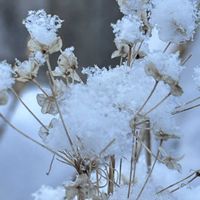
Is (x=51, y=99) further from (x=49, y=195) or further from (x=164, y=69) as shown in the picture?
(x=49, y=195)

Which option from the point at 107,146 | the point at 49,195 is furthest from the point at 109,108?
the point at 49,195

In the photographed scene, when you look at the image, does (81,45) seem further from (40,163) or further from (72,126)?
(72,126)

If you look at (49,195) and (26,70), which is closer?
(26,70)

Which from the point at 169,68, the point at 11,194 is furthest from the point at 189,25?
the point at 11,194

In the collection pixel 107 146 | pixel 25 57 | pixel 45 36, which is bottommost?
pixel 107 146

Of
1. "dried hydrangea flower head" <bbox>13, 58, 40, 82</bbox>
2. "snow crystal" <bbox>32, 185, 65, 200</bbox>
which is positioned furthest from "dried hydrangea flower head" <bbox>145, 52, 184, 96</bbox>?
"snow crystal" <bbox>32, 185, 65, 200</bbox>

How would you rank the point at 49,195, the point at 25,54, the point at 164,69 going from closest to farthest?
the point at 164,69, the point at 49,195, the point at 25,54

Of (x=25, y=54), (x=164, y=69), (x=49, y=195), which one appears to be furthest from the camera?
(x=25, y=54)

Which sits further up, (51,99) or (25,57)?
(25,57)

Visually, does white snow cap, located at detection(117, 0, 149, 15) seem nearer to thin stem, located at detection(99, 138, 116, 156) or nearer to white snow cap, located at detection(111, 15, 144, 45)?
white snow cap, located at detection(111, 15, 144, 45)
